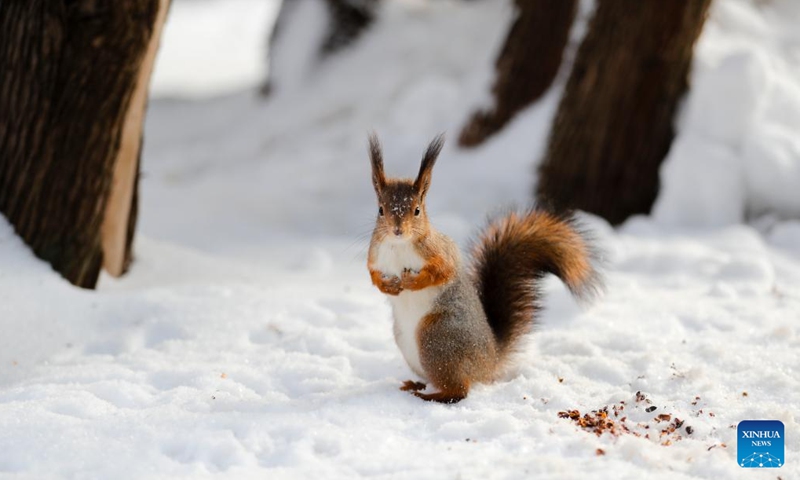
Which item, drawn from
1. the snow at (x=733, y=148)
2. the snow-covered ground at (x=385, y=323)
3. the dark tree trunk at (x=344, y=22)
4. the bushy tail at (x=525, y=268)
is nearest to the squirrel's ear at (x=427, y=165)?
the bushy tail at (x=525, y=268)

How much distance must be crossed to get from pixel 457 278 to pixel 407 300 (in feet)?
0.50

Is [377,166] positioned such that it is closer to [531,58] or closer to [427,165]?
[427,165]

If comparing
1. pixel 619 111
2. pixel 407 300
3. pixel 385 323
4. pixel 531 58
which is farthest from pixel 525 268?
pixel 531 58

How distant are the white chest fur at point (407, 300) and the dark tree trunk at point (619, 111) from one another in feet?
6.50

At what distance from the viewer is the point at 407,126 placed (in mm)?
5691

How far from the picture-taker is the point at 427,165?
2.48m

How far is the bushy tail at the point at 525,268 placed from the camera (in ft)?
9.25

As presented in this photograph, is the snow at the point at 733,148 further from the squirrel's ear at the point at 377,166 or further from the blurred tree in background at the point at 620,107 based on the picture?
the squirrel's ear at the point at 377,166

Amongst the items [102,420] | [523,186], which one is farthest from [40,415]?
[523,186]

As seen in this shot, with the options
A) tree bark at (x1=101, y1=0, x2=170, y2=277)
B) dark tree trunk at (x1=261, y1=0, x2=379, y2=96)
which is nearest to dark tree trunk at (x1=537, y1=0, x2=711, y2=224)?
tree bark at (x1=101, y1=0, x2=170, y2=277)

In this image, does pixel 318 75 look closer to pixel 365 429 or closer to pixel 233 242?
pixel 233 242

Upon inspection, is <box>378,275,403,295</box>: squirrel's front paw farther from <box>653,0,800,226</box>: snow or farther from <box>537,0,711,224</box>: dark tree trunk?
<box>653,0,800,226</box>: snow

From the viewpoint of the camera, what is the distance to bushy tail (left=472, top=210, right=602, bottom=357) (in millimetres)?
2818

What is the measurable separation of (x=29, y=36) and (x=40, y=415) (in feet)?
4.54
